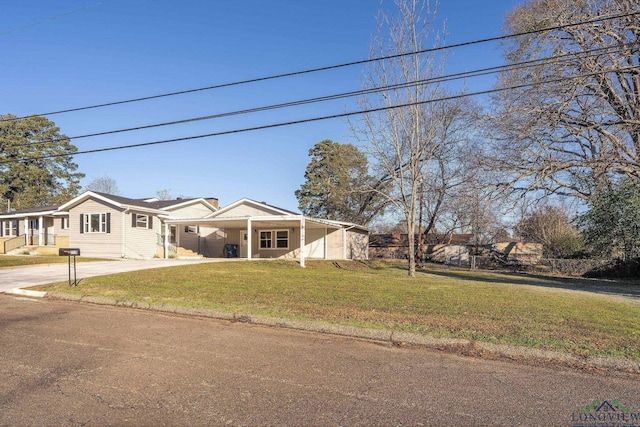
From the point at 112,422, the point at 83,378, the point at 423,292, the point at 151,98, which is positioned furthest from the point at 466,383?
the point at 151,98

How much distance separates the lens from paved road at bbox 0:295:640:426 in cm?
358

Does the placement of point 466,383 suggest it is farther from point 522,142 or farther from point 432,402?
point 522,142

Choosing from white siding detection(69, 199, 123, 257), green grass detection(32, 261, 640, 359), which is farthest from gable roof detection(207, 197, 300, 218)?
green grass detection(32, 261, 640, 359)

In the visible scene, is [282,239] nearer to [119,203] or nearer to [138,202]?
[138,202]

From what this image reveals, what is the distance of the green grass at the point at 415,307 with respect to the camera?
6.18 meters

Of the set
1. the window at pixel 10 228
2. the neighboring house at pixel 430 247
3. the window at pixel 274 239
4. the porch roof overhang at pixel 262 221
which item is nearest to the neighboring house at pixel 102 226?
the window at pixel 10 228

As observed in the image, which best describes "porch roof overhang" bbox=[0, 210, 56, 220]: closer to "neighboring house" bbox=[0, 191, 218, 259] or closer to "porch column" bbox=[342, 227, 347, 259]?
"neighboring house" bbox=[0, 191, 218, 259]

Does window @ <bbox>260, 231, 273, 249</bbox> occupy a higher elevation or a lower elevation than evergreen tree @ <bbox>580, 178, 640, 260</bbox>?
lower

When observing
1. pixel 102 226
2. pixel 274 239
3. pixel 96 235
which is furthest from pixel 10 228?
pixel 274 239

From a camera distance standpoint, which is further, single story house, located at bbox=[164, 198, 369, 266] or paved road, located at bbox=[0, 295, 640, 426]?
single story house, located at bbox=[164, 198, 369, 266]

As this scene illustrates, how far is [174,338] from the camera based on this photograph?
6.36m

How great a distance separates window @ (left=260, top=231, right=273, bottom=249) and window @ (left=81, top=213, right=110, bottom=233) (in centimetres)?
1059

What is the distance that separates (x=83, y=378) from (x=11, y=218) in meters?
34.8

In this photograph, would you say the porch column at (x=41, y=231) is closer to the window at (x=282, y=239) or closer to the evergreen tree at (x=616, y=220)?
the window at (x=282, y=239)
